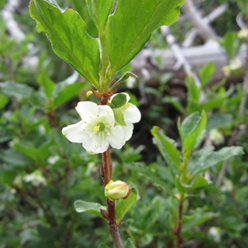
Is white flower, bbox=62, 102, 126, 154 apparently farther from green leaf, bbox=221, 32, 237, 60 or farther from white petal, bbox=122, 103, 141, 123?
green leaf, bbox=221, 32, 237, 60

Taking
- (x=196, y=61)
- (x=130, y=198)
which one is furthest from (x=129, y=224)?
(x=196, y=61)

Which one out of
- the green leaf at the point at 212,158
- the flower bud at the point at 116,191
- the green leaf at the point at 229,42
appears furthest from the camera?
the green leaf at the point at 229,42

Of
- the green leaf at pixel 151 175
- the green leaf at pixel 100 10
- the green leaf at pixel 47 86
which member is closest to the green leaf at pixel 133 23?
the green leaf at pixel 100 10

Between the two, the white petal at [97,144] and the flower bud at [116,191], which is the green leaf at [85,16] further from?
the flower bud at [116,191]

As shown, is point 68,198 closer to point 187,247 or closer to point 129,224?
point 129,224

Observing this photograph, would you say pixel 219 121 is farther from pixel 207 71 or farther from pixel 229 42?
pixel 229 42

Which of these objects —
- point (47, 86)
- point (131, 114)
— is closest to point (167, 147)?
point (131, 114)

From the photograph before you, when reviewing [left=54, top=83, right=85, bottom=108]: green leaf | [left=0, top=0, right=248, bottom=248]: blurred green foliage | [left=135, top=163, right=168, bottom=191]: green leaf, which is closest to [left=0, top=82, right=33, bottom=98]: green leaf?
[left=0, top=0, right=248, bottom=248]: blurred green foliage
